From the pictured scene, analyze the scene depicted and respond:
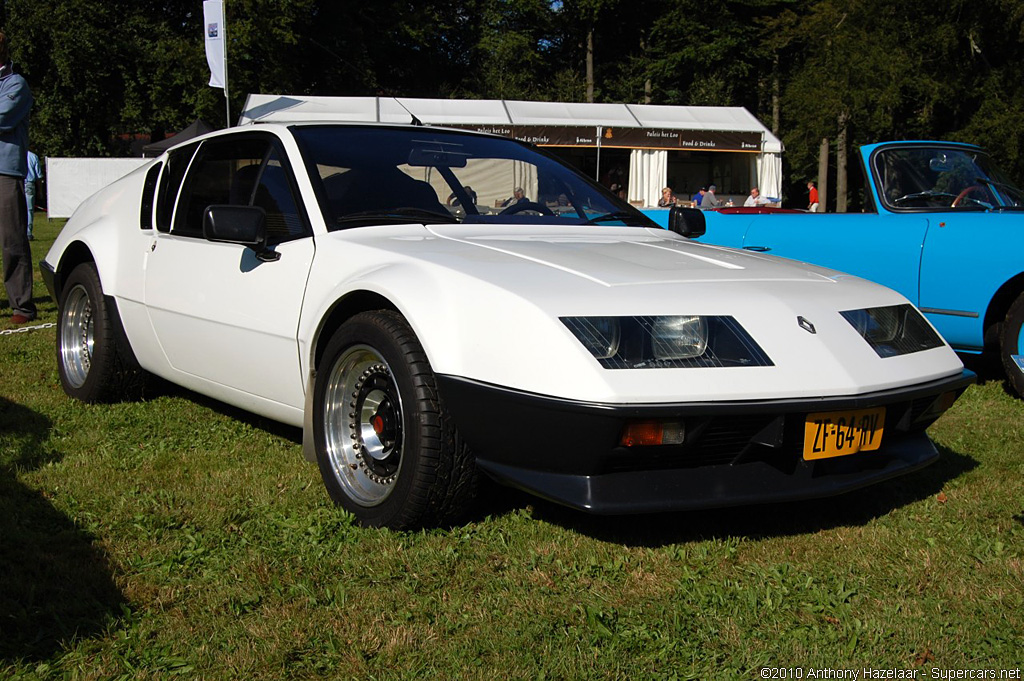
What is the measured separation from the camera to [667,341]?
2742 millimetres

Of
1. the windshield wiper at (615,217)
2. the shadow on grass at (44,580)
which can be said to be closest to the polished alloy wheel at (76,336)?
the shadow on grass at (44,580)

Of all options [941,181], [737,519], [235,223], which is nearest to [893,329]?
[737,519]

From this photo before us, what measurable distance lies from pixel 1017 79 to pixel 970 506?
65.7ft

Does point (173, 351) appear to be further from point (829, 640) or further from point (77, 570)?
point (829, 640)

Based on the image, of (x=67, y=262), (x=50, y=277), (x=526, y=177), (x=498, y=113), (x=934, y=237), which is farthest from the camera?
(x=498, y=113)

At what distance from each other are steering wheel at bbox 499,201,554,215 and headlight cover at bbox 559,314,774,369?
1319 mm

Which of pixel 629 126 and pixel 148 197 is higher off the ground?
pixel 629 126

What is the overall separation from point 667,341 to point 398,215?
1.33 meters

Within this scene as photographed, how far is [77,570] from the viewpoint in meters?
2.80

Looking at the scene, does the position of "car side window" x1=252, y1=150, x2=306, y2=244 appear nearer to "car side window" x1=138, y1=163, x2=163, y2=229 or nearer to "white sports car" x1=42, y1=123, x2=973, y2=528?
"white sports car" x1=42, y1=123, x2=973, y2=528

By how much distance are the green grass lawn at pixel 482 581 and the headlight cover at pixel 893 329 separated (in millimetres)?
595

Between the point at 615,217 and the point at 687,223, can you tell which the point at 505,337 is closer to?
the point at 615,217

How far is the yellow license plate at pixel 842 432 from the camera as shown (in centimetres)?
281

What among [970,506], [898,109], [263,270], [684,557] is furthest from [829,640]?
[898,109]
